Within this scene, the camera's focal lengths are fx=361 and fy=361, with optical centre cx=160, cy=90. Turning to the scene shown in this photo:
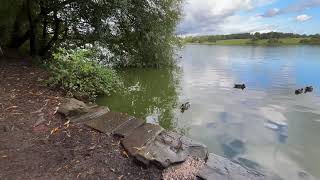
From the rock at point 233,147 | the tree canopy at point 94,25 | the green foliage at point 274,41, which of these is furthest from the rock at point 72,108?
the green foliage at point 274,41

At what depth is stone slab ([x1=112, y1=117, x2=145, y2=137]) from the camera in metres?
5.26

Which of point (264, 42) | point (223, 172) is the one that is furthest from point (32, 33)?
point (264, 42)

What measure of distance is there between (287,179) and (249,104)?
6.39 m

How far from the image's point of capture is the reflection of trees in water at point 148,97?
32.6 ft

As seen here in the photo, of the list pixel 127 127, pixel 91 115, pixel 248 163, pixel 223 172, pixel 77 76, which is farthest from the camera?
pixel 77 76

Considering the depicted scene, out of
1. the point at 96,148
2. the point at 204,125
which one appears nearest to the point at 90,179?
the point at 96,148

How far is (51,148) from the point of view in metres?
4.82

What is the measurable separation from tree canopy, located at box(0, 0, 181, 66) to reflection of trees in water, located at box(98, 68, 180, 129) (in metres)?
1.19

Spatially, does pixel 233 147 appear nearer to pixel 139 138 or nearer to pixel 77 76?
pixel 139 138

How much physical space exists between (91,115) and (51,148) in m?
1.43

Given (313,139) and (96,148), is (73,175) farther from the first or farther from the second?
(313,139)

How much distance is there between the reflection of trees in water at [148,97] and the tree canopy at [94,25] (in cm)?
119

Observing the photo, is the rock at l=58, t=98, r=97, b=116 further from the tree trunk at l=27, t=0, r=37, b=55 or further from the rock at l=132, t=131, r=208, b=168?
the tree trunk at l=27, t=0, r=37, b=55

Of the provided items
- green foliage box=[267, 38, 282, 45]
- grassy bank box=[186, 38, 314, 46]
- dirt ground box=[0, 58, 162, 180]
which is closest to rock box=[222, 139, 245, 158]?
dirt ground box=[0, 58, 162, 180]
